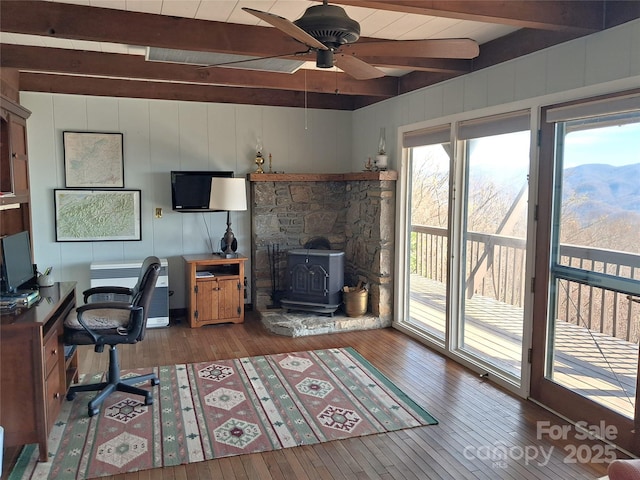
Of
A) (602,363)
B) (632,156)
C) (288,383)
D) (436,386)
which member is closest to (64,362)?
(288,383)

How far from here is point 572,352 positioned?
10.8 ft

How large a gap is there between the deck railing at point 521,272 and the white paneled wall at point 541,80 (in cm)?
100

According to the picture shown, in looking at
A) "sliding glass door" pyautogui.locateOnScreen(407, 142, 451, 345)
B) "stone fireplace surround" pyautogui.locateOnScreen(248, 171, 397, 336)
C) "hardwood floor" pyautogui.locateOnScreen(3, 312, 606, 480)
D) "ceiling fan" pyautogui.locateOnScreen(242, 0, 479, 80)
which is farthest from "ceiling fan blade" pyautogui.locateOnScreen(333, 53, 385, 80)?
"stone fireplace surround" pyautogui.locateOnScreen(248, 171, 397, 336)

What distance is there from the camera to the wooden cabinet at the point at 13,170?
13.2 ft

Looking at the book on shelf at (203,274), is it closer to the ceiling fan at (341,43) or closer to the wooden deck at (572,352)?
the wooden deck at (572,352)

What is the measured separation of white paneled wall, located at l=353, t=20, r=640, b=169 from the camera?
2811 mm

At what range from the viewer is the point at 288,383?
382 cm

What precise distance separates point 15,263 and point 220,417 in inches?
67.9

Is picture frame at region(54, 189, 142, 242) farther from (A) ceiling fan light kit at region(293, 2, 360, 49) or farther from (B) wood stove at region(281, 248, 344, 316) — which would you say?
(A) ceiling fan light kit at region(293, 2, 360, 49)

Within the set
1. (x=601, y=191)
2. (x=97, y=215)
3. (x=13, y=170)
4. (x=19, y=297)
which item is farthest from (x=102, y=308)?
(x=601, y=191)

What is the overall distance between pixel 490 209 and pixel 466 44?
71.6 inches

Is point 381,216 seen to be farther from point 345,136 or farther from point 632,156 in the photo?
point 632,156

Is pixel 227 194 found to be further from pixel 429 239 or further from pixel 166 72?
pixel 429 239

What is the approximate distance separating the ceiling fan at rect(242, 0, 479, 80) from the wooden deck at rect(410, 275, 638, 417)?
1.97 meters
